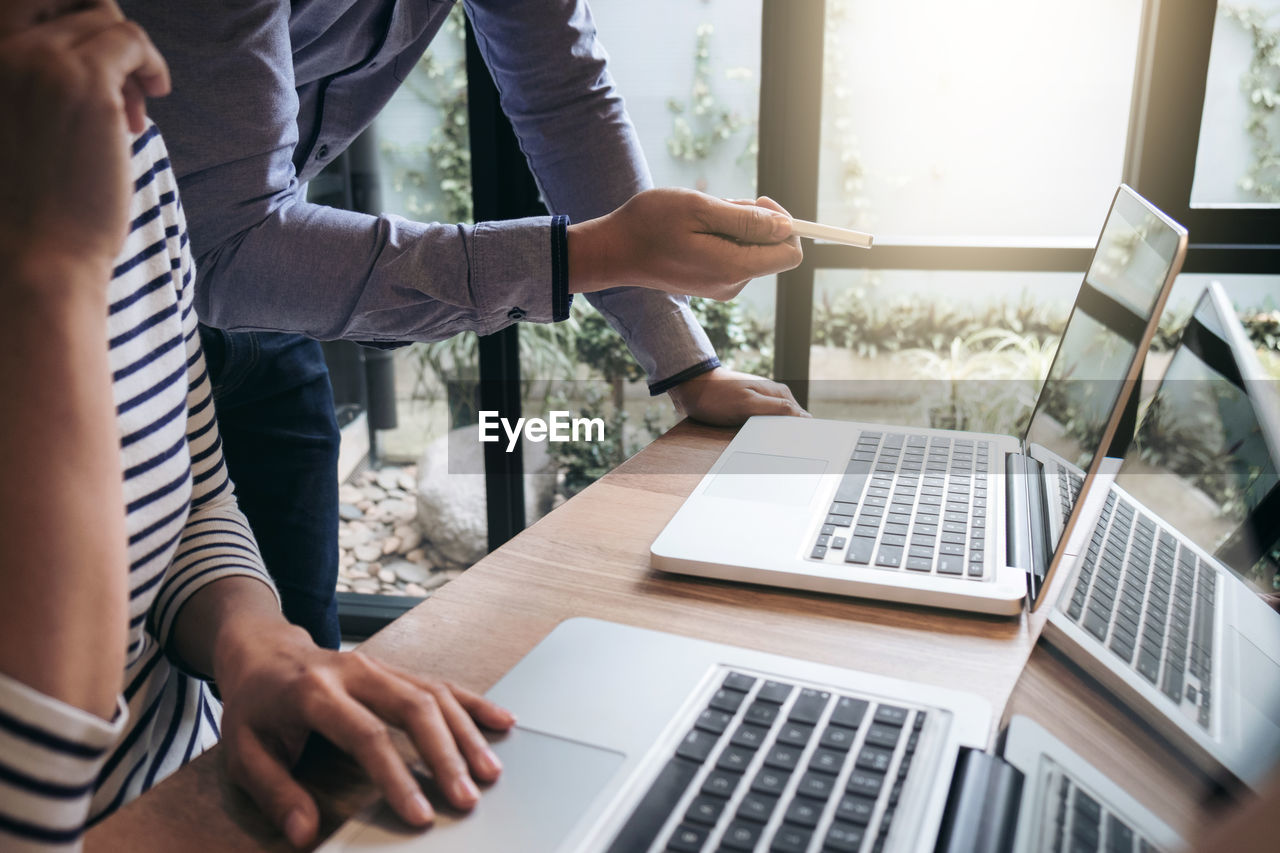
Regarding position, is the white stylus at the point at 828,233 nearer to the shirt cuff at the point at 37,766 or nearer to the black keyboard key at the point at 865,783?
the black keyboard key at the point at 865,783

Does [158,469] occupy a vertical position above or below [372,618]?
above

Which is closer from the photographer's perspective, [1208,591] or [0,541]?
[0,541]

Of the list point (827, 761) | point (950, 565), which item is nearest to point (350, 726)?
point (827, 761)

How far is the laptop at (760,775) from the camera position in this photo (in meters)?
0.42

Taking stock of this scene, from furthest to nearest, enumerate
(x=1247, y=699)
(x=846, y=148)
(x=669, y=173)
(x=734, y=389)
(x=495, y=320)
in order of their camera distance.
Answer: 1. (x=669, y=173)
2. (x=846, y=148)
3. (x=734, y=389)
4. (x=495, y=320)
5. (x=1247, y=699)

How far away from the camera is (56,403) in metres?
0.43

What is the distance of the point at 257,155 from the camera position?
854 mm

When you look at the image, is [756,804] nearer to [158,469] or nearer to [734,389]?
[158,469]

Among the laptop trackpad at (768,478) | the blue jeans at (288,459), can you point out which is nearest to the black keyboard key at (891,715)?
the laptop trackpad at (768,478)

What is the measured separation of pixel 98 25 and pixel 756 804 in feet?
1.58

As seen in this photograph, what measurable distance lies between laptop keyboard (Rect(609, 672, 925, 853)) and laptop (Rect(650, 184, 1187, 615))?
19 centimetres

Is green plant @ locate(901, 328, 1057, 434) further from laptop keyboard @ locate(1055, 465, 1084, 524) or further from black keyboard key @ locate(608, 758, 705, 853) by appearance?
black keyboard key @ locate(608, 758, 705, 853)

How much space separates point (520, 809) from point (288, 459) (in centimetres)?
83

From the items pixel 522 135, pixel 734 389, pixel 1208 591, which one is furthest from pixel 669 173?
pixel 1208 591
